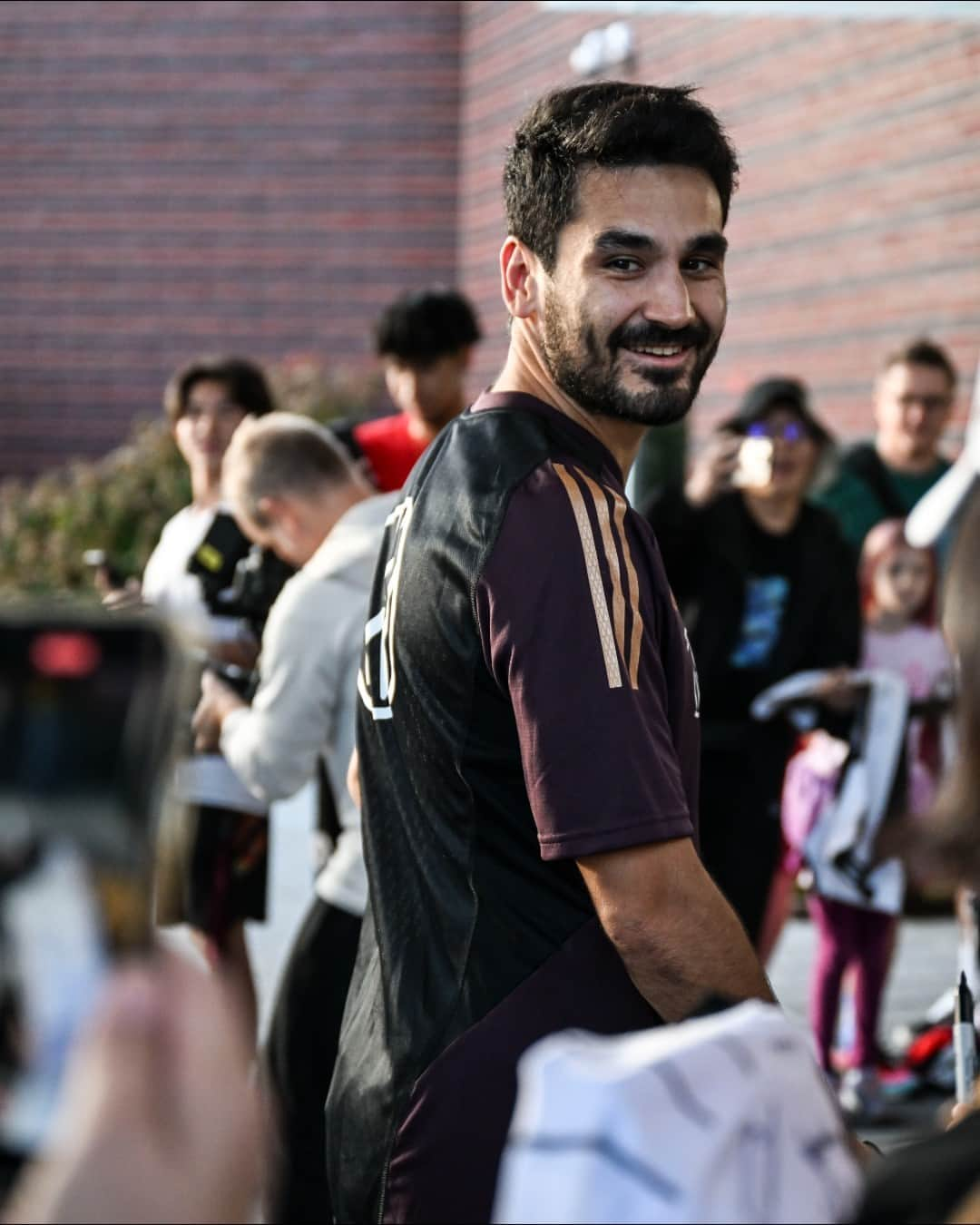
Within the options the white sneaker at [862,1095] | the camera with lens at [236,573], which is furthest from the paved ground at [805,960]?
the camera with lens at [236,573]

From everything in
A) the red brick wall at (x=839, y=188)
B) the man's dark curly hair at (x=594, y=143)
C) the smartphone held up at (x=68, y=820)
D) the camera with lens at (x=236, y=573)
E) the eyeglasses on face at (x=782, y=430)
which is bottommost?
the camera with lens at (x=236, y=573)

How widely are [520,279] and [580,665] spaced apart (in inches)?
22.6

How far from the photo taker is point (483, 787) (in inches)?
83.8

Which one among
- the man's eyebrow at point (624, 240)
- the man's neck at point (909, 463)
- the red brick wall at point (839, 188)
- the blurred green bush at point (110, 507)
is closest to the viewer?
the man's eyebrow at point (624, 240)

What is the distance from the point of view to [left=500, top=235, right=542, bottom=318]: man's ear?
2.31 meters

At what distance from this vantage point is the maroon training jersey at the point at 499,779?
200cm

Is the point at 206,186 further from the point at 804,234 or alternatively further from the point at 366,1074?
the point at 366,1074

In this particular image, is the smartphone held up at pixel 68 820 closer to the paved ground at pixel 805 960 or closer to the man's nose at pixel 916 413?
the paved ground at pixel 805 960

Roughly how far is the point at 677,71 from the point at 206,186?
534 centimetres

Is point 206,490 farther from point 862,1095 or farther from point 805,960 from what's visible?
point 805,960

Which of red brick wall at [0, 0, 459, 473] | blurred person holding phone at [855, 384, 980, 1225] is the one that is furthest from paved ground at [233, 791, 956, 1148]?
red brick wall at [0, 0, 459, 473]

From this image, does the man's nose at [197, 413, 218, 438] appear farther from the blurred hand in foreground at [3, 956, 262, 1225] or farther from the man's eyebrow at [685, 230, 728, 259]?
the blurred hand in foreground at [3, 956, 262, 1225]

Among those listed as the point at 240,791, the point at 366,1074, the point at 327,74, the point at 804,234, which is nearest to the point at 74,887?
the point at 366,1074

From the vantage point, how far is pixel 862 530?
669cm
